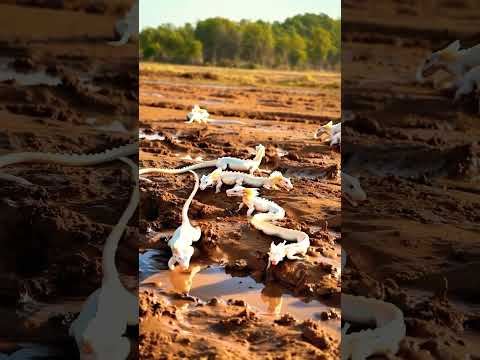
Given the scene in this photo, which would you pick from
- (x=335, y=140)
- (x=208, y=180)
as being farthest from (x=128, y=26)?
→ (x=335, y=140)

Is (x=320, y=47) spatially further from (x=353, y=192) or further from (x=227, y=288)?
(x=353, y=192)

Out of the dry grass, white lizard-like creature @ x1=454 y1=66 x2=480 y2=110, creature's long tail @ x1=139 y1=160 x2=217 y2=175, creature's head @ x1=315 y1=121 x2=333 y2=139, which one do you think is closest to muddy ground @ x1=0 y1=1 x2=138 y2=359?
white lizard-like creature @ x1=454 y1=66 x2=480 y2=110

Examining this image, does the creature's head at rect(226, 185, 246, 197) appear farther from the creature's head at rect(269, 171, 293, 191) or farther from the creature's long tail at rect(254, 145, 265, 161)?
the creature's long tail at rect(254, 145, 265, 161)

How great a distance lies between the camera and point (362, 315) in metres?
1.49

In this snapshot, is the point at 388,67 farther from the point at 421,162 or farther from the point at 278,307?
the point at 278,307

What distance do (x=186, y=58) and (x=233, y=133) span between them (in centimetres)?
504

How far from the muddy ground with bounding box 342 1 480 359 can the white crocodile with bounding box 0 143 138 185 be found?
46 centimetres

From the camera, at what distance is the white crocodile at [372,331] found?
1.44 metres

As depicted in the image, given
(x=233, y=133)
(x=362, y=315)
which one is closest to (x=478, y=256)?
(x=362, y=315)

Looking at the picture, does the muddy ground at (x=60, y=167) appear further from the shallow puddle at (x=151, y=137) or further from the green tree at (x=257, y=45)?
the green tree at (x=257, y=45)

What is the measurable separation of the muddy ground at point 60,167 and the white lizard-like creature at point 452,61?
24.5 inches

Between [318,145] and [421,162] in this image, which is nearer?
[421,162]

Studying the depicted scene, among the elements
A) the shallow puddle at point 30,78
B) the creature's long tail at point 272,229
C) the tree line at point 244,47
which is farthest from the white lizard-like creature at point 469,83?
the tree line at point 244,47

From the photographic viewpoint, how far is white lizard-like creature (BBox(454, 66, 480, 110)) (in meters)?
1.54
